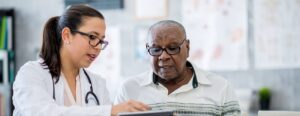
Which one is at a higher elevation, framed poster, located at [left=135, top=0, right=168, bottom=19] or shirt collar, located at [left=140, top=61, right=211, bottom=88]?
framed poster, located at [left=135, top=0, right=168, bottom=19]

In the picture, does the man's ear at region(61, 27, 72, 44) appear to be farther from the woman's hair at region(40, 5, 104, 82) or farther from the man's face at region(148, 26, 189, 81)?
the man's face at region(148, 26, 189, 81)

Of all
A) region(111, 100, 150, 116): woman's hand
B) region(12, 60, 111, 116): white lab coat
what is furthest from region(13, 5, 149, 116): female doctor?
region(111, 100, 150, 116): woman's hand

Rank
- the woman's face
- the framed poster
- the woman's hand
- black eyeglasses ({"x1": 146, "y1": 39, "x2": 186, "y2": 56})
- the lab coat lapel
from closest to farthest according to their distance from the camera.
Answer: the woman's hand, the woman's face, the lab coat lapel, black eyeglasses ({"x1": 146, "y1": 39, "x2": 186, "y2": 56}), the framed poster

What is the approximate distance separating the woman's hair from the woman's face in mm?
21

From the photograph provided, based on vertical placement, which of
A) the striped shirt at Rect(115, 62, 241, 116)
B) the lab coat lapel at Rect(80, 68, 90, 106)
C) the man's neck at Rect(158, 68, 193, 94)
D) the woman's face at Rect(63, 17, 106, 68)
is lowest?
the striped shirt at Rect(115, 62, 241, 116)

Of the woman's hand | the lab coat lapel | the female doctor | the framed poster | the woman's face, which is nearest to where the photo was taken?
the woman's hand

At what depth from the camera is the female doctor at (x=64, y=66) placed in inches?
60.1

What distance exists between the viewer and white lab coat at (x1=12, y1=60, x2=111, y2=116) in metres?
1.41

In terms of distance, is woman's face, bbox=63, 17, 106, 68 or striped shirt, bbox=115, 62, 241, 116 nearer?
woman's face, bbox=63, 17, 106, 68

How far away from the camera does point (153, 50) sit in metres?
1.98

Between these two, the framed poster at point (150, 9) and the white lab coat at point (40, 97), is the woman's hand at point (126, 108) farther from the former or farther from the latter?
the framed poster at point (150, 9)

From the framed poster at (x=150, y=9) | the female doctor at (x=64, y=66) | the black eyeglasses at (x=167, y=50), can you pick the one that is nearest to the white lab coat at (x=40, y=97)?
the female doctor at (x=64, y=66)

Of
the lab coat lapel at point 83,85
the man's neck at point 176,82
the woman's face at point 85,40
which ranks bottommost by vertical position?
the man's neck at point 176,82

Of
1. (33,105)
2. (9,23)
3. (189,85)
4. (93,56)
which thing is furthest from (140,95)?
(9,23)
